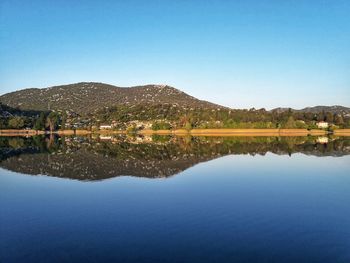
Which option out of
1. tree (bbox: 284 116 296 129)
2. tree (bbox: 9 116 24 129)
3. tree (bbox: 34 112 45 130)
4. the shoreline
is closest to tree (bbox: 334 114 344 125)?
the shoreline

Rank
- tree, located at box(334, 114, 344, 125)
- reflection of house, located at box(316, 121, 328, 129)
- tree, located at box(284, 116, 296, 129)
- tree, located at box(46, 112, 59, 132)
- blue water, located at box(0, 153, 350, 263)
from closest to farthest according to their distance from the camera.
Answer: blue water, located at box(0, 153, 350, 263), tree, located at box(284, 116, 296, 129), reflection of house, located at box(316, 121, 328, 129), tree, located at box(334, 114, 344, 125), tree, located at box(46, 112, 59, 132)

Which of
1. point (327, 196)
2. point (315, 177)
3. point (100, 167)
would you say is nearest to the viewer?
point (327, 196)

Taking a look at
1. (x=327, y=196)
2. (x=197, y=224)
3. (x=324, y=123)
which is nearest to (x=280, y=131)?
(x=324, y=123)

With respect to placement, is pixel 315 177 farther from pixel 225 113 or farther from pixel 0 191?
pixel 225 113

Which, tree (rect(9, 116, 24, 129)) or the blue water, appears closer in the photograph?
the blue water

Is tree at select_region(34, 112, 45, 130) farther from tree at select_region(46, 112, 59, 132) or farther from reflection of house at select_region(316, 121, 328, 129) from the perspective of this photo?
reflection of house at select_region(316, 121, 328, 129)

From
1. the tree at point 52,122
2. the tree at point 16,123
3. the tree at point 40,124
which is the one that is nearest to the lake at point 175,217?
the tree at point 40,124

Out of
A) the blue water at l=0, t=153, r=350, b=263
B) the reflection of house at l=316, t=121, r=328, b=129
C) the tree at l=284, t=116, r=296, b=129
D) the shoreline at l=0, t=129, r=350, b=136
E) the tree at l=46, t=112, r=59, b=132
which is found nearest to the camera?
the blue water at l=0, t=153, r=350, b=263

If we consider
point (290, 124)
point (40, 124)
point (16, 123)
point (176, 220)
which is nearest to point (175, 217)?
point (176, 220)

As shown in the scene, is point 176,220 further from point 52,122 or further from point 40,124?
point 52,122

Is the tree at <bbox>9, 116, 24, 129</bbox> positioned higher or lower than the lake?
higher

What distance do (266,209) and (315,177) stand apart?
13277mm

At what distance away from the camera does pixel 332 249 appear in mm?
12102

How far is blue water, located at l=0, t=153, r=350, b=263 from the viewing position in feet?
38.4
